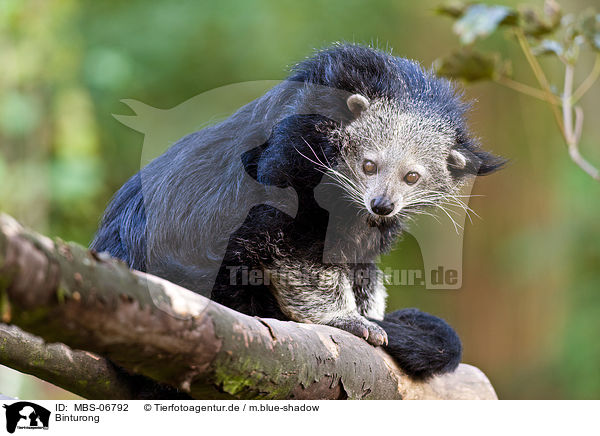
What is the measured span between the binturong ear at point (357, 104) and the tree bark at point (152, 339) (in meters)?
0.79

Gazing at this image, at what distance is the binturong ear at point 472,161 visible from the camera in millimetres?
2537

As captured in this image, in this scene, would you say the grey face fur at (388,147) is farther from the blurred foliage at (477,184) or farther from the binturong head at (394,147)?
the blurred foliage at (477,184)

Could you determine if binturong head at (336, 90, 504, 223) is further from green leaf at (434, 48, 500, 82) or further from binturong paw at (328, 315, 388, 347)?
green leaf at (434, 48, 500, 82)

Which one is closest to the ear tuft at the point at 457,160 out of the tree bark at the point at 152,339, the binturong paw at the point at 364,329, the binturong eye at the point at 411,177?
the binturong eye at the point at 411,177

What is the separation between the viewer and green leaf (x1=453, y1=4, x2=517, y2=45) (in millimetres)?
1230

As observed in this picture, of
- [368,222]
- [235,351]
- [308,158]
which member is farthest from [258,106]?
[235,351]

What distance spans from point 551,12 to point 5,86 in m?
3.96

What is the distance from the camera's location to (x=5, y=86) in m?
4.45

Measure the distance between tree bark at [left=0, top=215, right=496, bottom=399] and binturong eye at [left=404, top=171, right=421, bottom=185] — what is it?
605 millimetres

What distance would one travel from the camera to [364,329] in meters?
2.31

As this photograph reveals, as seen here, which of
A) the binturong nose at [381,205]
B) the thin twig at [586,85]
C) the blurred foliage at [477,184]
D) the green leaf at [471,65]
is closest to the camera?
the green leaf at [471,65]

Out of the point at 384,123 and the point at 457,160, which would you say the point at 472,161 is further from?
the point at 384,123

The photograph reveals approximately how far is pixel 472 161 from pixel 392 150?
0.35 m

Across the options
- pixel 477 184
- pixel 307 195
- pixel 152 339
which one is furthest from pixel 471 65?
pixel 477 184
